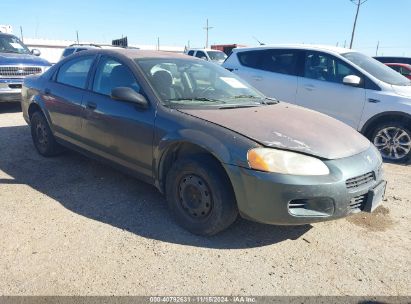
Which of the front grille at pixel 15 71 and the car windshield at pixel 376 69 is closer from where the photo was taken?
the car windshield at pixel 376 69

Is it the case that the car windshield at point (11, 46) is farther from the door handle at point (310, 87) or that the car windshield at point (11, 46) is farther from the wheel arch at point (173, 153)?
the wheel arch at point (173, 153)

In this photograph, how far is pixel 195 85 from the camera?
376cm

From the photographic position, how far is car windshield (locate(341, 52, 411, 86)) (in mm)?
5838

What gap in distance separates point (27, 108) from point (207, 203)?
3.59 meters

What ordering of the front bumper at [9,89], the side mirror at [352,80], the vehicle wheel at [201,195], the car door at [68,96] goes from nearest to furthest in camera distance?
the vehicle wheel at [201,195] → the car door at [68,96] → the side mirror at [352,80] → the front bumper at [9,89]

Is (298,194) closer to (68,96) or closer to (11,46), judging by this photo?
(68,96)

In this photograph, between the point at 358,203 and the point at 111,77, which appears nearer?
the point at 358,203

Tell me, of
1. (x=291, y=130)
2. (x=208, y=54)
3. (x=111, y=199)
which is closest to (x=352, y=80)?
(x=291, y=130)

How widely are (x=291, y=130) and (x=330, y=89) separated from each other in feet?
11.3

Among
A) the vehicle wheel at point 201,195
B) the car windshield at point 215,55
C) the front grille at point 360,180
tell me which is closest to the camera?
the front grille at point 360,180

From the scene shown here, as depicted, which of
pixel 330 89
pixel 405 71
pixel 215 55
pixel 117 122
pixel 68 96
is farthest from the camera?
pixel 215 55

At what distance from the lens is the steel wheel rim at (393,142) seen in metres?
5.47

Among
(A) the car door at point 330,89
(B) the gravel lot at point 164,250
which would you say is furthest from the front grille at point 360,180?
(A) the car door at point 330,89

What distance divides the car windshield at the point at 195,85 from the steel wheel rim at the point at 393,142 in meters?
2.63
